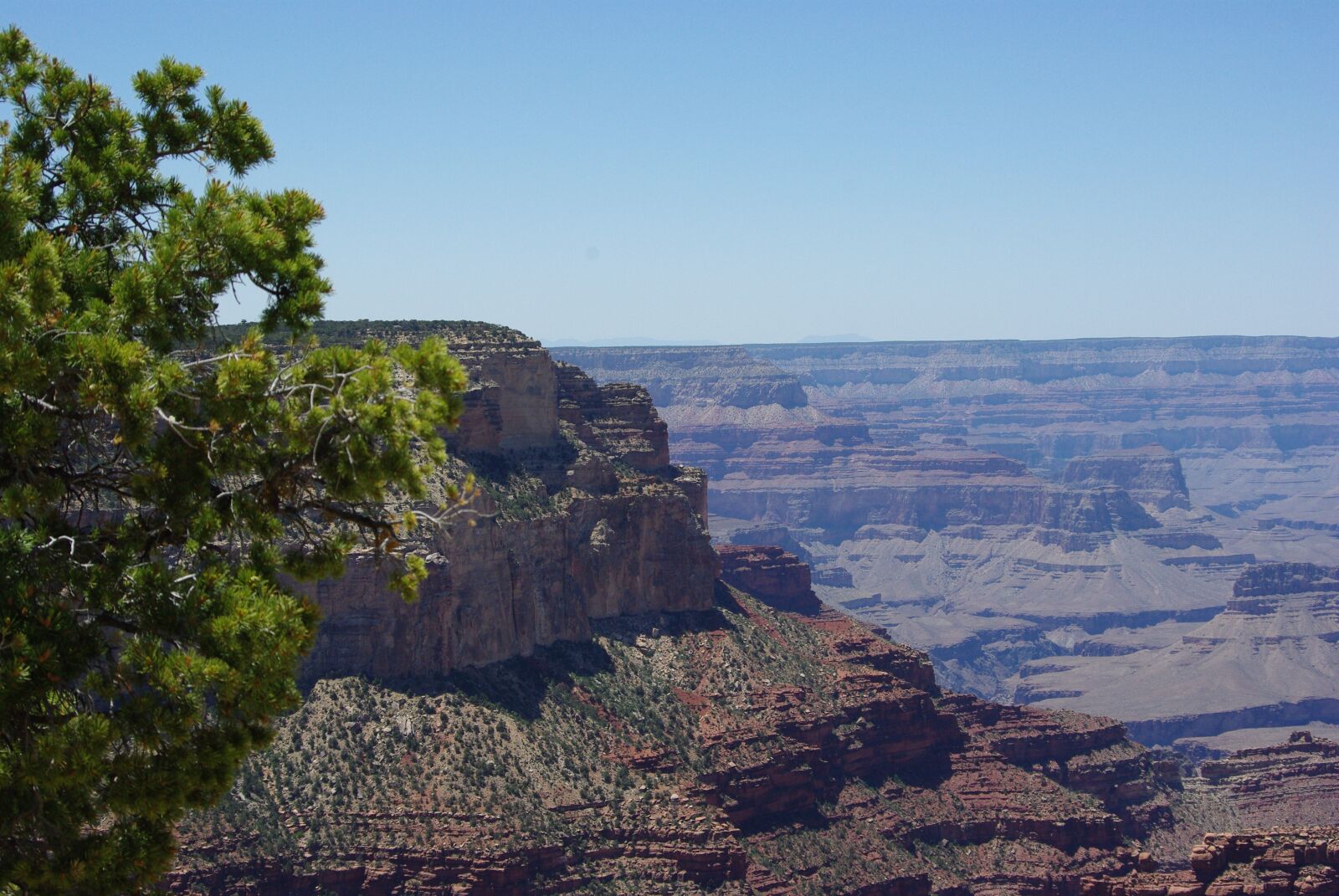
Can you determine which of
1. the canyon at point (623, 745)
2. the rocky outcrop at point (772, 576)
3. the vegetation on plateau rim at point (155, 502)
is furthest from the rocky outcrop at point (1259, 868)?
the rocky outcrop at point (772, 576)

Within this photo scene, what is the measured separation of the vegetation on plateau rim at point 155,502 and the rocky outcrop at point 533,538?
4666cm

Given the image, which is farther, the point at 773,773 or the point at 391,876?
the point at 773,773

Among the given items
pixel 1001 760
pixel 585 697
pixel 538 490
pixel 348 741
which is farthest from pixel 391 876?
pixel 1001 760

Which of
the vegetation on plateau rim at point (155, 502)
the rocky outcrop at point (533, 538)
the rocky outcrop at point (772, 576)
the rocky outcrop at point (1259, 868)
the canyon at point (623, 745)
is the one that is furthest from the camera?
the rocky outcrop at point (772, 576)

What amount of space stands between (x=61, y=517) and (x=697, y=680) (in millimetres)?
64541

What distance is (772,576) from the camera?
419 feet

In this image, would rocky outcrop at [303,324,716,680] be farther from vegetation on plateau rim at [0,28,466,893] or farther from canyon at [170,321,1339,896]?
vegetation on plateau rim at [0,28,466,893]

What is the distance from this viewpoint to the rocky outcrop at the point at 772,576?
125m

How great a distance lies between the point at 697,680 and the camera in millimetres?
84625

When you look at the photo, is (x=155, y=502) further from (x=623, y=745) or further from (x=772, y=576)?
(x=772, y=576)

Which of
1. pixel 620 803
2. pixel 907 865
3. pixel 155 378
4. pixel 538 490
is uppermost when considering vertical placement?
pixel 155 378

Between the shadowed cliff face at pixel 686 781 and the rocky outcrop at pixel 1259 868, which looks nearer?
the rocky outcrop at pixel 1259 868

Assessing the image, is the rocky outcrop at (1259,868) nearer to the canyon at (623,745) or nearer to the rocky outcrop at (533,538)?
the canyon at (623,745)

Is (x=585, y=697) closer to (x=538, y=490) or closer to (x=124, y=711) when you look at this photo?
(x=538, y=490)
